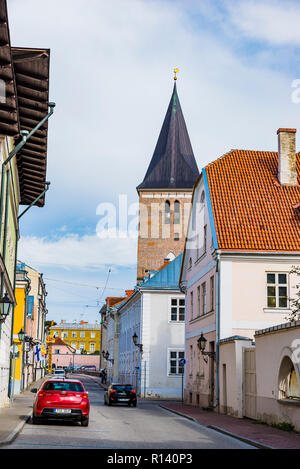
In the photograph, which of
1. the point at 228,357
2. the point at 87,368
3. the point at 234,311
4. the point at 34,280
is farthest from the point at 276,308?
the point at 87,368

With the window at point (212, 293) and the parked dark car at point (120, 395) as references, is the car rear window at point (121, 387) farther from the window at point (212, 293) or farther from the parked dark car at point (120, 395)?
the window at point (212, 293)

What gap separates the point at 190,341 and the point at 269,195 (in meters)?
9.65

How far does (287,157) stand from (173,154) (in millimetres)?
54197

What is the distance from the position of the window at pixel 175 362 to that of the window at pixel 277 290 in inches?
839

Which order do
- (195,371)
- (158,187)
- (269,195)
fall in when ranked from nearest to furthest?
1. (269,195)
2. (195,371)
3. (158,187)

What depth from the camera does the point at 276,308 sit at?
27828 millimetres

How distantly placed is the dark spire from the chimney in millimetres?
50832

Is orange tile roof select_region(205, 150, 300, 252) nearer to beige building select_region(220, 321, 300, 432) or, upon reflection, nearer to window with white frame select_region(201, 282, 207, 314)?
window with white frame select_region(201, 282, 207, 314)

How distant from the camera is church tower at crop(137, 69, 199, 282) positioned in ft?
263

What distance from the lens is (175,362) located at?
159 feet

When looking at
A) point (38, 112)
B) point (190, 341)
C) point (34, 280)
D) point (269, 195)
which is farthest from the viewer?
point (34, 280)

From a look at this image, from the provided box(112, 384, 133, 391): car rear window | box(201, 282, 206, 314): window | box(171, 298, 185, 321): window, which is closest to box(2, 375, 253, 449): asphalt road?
box(201, 282, 206, 314): window

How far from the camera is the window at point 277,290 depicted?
2798 centimetres

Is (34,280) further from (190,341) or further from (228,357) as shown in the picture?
(228,357)
